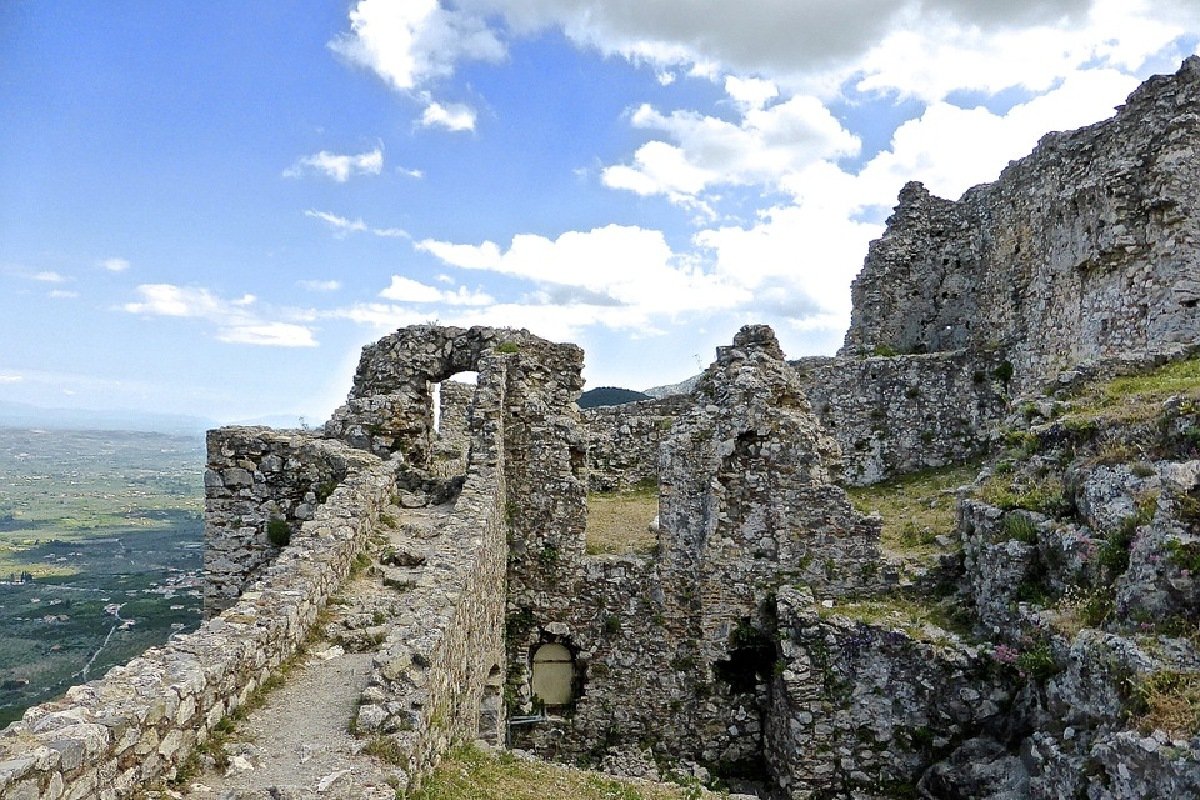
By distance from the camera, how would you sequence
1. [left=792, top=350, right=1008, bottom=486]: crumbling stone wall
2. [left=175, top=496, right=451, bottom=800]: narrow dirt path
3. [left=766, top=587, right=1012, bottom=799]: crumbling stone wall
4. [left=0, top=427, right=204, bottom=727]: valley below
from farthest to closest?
[left=0, top=427, right=204, bottom=727]: valley below
[left=792, top=350, right=1008, bottom=486]: crumbling stone wall
[left=766, top=587, right=1012, bottom=799]: crumbling stone wall
[left=175, top=496, right=451, bottom=800]: narrow dirt path

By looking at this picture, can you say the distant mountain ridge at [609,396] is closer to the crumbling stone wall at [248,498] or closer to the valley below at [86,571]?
the valley below at [86,571]

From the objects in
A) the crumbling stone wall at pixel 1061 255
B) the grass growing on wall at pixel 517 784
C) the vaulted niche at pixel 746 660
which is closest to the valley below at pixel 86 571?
the grass growing on wall at pixel 517 784

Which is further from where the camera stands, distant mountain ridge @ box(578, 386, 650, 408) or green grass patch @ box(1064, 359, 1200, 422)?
distant mountain ridge @ box(578, 386, 650, 408)

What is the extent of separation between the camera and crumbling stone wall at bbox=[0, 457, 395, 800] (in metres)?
3.47

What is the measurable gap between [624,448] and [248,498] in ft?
37.5

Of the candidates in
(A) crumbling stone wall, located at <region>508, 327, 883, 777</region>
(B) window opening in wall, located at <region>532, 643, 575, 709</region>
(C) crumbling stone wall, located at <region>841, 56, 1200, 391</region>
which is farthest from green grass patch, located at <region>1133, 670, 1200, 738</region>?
(B) window opening in wall, located at <region>532, 643, 575, 709</region>

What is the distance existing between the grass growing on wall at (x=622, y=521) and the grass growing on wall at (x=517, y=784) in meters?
5.30

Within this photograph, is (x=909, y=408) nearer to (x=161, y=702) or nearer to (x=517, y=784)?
(x=517, y=784)

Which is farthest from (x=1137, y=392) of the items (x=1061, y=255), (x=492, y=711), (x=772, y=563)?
(x=492, y=711)

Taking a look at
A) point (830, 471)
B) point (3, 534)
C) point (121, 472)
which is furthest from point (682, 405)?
point (121, 472)

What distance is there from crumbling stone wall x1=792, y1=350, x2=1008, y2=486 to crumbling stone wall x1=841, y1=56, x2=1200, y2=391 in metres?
0.82

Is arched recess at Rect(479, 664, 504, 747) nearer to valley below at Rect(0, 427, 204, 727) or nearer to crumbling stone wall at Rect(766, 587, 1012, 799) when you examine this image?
crumbling stone wall at Rect(766, 587, 1012, 799)

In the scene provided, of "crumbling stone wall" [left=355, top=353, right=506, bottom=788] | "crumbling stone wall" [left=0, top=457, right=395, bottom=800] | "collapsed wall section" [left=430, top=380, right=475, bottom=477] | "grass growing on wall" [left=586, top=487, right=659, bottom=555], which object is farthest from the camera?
"collapsed wall section" [left=430, top=380, right=475, bottom=477]

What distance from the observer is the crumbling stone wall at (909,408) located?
56.3 feet
